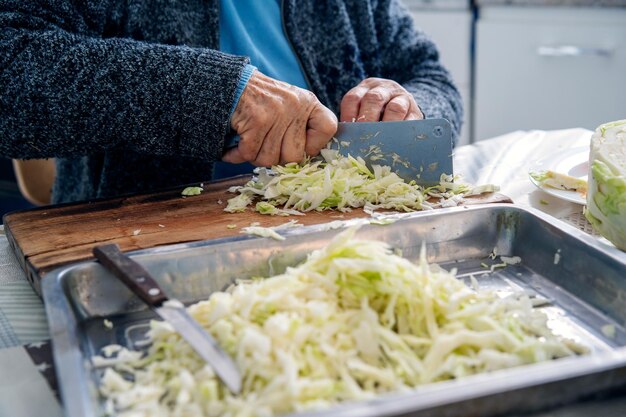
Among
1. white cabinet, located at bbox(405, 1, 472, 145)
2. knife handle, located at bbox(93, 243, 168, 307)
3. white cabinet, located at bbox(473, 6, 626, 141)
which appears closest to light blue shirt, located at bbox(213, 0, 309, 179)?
knife handle, located at bbox(93, 243, 168, 307)

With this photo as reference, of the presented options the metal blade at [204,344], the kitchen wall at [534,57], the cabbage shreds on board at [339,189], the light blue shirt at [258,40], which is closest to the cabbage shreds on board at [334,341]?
the metal blade at [204,344]

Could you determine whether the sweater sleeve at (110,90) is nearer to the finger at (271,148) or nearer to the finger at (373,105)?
the finger at (271,148)

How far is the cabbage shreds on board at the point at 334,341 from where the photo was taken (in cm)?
79

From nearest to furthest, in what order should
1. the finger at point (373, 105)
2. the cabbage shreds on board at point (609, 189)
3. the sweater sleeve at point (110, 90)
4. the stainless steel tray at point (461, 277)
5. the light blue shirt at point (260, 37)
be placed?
1. the stainless steel tray at point (461, 277)
2. the cabbage shreds on board at point (609, 189)
3. the sweater sleeve at point (110, 90)
4. the finger at point (373, 105)
5. the light blue shirt at point (260, 37)

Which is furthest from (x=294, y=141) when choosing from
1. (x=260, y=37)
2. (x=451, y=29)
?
(x=451, y=29)

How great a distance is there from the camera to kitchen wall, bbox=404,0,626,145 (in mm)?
3732

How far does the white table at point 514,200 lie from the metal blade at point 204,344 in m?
0.17

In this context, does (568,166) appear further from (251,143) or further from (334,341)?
(334,341)

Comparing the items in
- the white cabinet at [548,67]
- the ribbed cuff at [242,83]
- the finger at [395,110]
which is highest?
the ribbed cuff at [242,83]

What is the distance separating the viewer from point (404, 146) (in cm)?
156

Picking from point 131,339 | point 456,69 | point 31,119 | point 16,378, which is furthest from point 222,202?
point 456,69

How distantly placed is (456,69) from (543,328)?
318 centimetres

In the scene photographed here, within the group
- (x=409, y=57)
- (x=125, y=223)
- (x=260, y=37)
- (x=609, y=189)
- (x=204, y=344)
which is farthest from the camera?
(x=409, y=57)

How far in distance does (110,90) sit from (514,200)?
0.93 m
